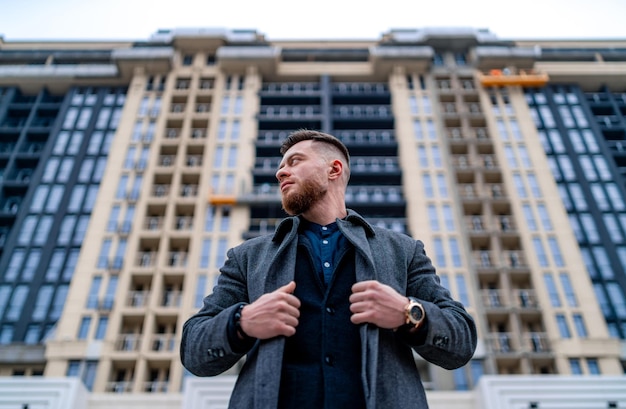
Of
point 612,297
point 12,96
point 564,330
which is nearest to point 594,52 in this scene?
point 612,297

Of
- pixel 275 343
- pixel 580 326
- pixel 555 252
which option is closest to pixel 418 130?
pixel 555 252

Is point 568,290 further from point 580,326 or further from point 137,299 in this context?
point 137,299

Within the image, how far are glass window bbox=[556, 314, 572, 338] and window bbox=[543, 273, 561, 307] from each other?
0.96 m

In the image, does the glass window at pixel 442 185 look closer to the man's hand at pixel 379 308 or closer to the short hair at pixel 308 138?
the short hair at pixel 308 138

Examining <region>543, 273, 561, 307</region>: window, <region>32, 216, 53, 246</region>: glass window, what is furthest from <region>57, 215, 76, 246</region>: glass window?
<region>543, 273, 561, 307</region>: window

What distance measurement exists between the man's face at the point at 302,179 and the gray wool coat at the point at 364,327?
5.7 inches

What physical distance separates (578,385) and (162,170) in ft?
116

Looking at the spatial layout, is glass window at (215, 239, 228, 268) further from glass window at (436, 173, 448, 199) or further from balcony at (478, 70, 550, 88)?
balcony at (478, 70, 550, 88)

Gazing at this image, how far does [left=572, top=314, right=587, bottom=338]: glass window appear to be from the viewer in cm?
3466

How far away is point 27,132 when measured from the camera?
50.4 metres

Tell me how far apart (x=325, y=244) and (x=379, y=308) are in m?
0.74

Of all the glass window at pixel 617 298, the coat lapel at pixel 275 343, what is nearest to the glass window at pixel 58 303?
the coat lapel at pixel 275 343

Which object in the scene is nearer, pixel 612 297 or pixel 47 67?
pixel 612 297

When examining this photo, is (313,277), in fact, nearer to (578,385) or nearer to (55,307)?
(578,385)
